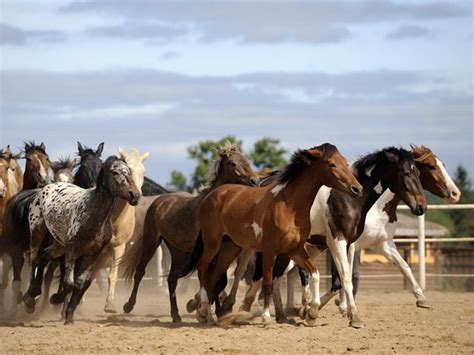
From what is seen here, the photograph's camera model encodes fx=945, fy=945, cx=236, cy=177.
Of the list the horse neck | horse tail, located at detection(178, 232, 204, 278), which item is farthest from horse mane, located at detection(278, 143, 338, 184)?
horse tail, located at detection(178, 232, 204, 278)

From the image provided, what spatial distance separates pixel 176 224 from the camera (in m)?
12.1

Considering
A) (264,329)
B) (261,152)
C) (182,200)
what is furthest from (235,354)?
(261,152)

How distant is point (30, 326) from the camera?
10.6m

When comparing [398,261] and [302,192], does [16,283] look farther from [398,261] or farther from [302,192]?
[398,261]

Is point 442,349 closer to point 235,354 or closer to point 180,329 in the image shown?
point 235,354

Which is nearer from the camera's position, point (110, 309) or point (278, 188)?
point (278, 188)

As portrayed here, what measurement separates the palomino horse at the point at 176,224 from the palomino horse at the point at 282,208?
1.10 m

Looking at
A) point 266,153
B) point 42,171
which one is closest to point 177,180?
point 266,153

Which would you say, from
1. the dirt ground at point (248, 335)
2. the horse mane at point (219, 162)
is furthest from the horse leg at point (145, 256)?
the horse mane at point (219, 162)

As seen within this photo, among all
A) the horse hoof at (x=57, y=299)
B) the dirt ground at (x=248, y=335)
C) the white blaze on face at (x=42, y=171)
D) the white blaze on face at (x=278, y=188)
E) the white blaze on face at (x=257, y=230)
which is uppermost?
the white blaze on face at (x=42, y=171)

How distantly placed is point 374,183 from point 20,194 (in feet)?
15.4

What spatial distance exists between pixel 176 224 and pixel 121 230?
2.96ft

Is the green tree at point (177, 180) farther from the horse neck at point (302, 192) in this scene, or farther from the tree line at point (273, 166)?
the horse neck at point (302, 192)

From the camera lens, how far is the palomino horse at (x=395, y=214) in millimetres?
11656
